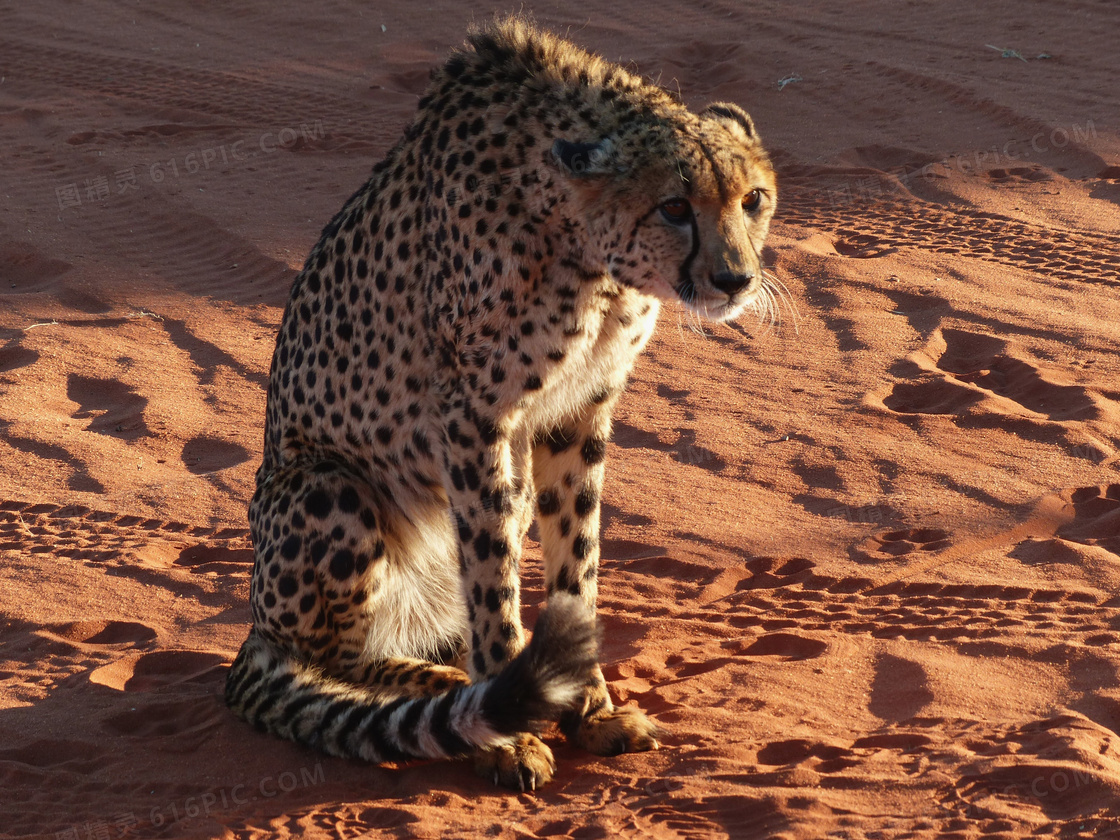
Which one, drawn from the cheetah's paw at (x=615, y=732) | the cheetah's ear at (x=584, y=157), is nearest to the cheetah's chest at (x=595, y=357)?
the cheetah's ear at (x=584, y=157)

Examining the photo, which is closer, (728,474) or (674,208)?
(674,208)

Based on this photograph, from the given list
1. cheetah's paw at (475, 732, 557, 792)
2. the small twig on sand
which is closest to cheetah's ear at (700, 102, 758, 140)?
cheetah's paw at (475, 732, 557, 792)

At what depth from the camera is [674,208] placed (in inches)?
109

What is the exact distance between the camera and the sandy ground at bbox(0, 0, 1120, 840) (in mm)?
2891

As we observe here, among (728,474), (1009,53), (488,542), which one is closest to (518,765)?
(488,542)

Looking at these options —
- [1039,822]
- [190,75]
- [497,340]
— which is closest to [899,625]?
[1039,822]

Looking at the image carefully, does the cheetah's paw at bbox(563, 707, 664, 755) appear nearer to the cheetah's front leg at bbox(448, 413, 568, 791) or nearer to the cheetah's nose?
the cheetah's front leg at bbox(448, 413, 568, 791)

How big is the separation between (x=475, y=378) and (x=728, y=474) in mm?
1892

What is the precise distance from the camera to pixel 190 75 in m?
10.2

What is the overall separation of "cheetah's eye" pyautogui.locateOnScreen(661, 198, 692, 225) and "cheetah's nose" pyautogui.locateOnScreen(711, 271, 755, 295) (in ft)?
0.54

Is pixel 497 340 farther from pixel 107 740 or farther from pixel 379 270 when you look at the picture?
pixel 107 740
